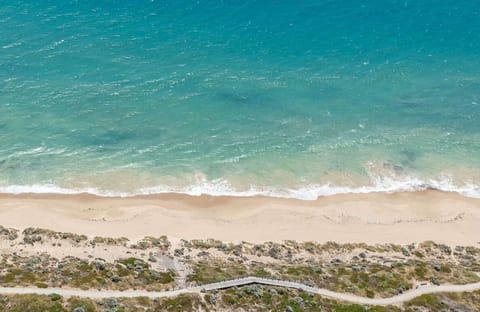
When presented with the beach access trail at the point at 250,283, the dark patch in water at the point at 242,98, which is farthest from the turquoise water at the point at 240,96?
the beach access trail at the point at 250,283

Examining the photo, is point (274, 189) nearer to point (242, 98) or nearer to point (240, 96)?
point (242, 98)

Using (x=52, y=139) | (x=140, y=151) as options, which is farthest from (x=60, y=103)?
(x=140, y=151)

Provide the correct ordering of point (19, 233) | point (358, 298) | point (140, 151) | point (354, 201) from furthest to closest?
point (140, 151) < point (354, 201) < point (19, 233) < point (358, 298)

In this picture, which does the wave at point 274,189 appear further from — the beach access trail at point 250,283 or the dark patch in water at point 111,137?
the beach access trail at point 250,283

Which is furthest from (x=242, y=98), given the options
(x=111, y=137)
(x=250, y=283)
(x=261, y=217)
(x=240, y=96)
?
(x=250, y=283)

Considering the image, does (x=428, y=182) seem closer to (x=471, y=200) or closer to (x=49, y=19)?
(x=471, y=200)

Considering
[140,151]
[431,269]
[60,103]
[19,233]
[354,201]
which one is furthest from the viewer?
[60,103]
